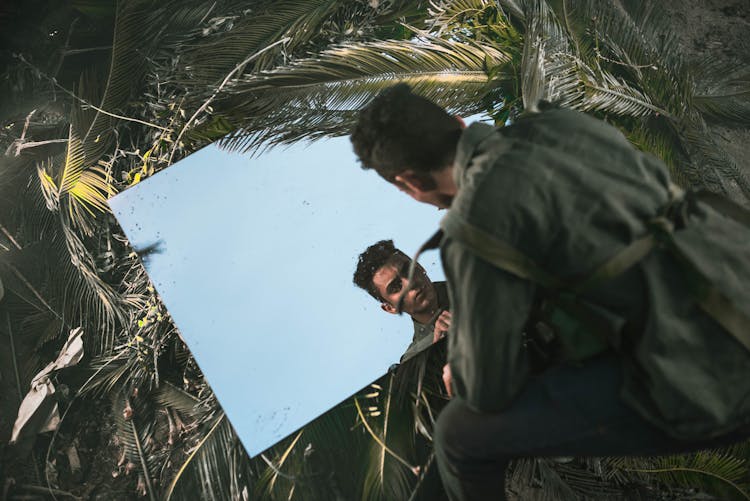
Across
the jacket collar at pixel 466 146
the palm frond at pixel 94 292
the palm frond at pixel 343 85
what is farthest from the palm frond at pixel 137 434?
the jacket collar at pixel 466 146

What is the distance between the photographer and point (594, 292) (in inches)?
53.6

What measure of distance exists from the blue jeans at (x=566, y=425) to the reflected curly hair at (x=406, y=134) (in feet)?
1.82

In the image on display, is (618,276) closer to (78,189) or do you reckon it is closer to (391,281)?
(391,281)

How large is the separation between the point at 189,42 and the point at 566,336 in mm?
1948

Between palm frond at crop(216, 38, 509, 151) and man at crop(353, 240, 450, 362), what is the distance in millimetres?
498

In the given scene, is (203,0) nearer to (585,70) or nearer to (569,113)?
(585,70)

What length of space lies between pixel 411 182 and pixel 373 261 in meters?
0.82

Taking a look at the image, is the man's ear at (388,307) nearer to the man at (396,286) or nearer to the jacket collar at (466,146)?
the man at (396,286)

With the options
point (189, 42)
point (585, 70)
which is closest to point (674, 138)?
point (585, 70)

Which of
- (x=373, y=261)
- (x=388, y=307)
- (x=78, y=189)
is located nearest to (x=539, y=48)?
(x=373, y=261)

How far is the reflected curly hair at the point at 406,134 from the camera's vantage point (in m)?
1.55

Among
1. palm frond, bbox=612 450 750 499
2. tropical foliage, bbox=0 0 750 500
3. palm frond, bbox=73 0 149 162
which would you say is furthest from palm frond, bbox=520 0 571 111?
palm frond, bbox=73 0 149 162

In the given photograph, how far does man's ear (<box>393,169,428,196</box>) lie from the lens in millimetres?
1604

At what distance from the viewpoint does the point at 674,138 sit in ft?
9.14
